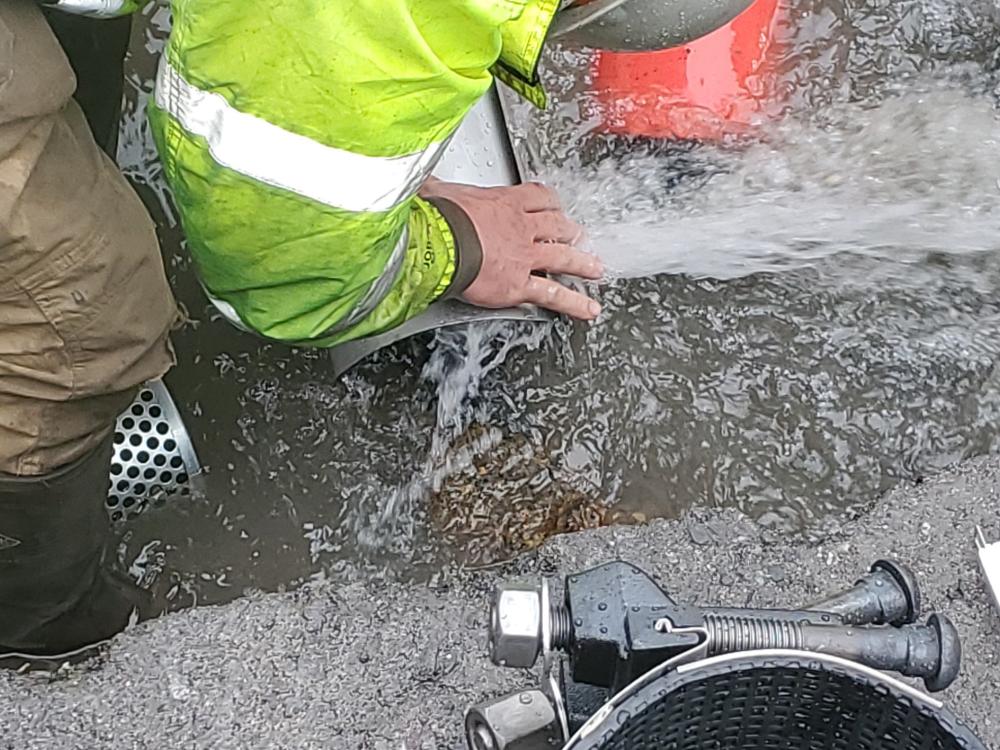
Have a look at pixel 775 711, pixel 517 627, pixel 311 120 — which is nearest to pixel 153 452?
pixel 311 120

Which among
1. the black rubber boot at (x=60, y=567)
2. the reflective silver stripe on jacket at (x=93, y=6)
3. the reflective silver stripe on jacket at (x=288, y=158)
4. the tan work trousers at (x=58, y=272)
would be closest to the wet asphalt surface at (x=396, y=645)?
the black rubber boot at (x=60, y=567)

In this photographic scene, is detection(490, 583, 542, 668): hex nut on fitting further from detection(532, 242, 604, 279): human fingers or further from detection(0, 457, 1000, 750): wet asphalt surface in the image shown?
detection(532, 242, 604, 279): human fingers

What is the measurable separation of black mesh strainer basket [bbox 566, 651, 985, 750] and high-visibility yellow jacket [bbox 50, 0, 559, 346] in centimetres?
63

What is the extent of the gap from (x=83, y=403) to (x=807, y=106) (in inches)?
58.1

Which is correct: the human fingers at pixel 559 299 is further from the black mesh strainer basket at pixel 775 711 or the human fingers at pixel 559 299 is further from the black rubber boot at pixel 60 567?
the black mesh strainer basket at pixel 775 711

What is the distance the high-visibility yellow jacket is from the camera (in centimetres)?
126

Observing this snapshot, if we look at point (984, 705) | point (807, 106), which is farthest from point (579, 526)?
point (807, 106)

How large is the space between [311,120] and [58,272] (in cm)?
35

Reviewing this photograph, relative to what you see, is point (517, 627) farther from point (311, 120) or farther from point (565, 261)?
point (565, 261)

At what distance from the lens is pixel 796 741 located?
1.23 metres

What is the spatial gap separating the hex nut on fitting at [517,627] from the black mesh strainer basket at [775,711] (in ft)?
0.36

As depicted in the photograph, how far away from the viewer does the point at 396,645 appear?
1.61 meters

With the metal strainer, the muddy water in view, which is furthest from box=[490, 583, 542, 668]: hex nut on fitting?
the metal strainer

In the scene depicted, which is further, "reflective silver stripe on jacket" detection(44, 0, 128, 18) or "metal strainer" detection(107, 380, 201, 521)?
"metal strainer" detection(107, 380, 201, 521)
